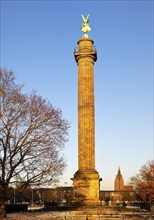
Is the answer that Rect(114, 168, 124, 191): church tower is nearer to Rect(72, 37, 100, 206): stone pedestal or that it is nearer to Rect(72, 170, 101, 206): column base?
Rect(72, 37, 100, 206): stone pedestal

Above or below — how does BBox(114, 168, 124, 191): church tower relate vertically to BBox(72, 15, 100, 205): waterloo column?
below

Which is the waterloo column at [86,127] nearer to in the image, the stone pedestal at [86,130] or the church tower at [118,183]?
the stone pedestal at [86,130]

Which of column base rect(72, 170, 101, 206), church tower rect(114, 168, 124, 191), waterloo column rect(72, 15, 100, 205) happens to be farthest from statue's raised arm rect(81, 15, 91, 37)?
church tower rect(114, 168, 124, 191)

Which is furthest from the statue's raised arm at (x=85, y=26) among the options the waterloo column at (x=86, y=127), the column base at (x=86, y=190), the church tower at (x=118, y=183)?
the church tower at (x=118, y=183)

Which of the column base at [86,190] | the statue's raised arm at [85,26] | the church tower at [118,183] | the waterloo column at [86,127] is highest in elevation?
the statue's raised arm at [85,26]

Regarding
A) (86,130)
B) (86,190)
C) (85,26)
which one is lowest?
(86,190)

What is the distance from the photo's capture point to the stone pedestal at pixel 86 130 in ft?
125

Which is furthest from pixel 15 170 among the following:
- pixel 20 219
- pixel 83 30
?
pixel 83 30

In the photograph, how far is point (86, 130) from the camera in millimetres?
41188

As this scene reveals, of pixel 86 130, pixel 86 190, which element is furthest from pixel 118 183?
pixel 86 190

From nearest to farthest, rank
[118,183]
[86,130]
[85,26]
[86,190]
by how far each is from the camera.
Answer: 1. [86,190]
2. [86,130]
3. [85,26]
4. [118,183]

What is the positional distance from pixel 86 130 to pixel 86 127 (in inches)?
15.2

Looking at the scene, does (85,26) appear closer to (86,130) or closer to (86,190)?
(86,130)

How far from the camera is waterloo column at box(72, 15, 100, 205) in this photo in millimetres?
38250
